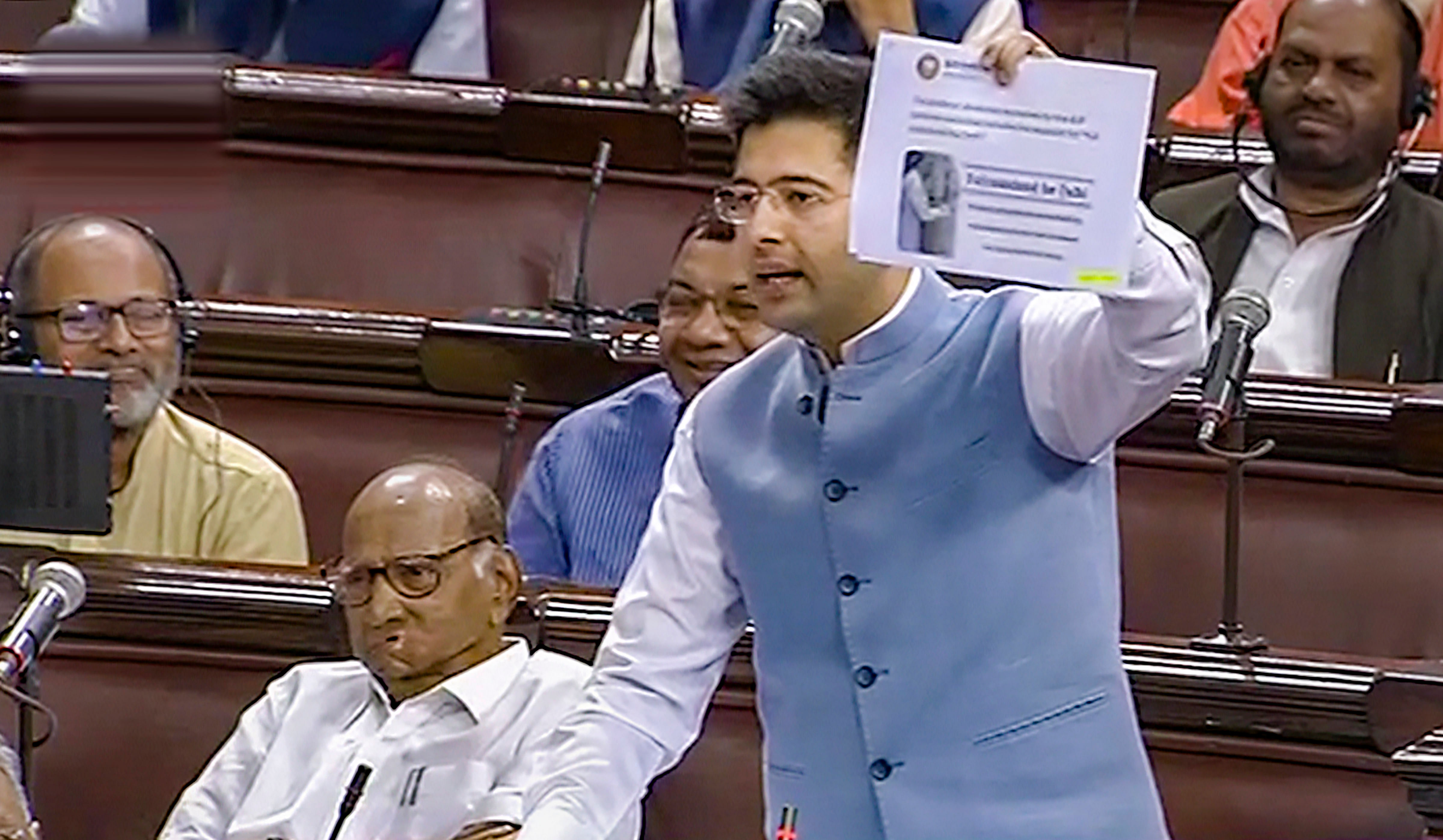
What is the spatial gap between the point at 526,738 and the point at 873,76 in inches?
30.0

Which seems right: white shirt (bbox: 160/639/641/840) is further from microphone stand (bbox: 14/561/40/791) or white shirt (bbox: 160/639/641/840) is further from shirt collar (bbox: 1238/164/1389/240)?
shirt collar (bbox: 1238/164/1389/240)

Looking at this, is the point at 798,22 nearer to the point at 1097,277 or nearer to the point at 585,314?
the point at 585,314

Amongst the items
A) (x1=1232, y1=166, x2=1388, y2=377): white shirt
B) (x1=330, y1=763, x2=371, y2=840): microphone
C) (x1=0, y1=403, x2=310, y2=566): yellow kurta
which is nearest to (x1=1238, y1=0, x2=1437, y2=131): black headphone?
(x1=1232, y1=166, x2=1388, y2=377): white shirt

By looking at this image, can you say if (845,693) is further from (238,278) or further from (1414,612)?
(238,278)

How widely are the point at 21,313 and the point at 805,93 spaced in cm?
123

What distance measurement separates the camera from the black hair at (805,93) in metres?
1.62

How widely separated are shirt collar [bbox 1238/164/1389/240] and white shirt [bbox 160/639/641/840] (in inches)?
46.8

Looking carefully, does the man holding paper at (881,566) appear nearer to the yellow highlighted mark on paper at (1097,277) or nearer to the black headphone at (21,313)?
the yellow highlighted mark on paper at (1097,277)

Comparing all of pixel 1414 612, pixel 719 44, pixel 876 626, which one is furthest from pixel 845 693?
pixel 719 44

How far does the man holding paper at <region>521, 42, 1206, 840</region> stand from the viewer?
5.29ft

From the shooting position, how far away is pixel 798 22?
8.18ft

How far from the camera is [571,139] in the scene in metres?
3.17

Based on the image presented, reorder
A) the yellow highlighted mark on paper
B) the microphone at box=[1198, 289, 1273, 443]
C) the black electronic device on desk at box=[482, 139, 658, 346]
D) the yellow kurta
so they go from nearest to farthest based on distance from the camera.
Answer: the yellow highlighted mark on paper
the microphone at box=[1198, 289, 1273, 443]
the yellow kurta
the black electronic device on desk at box=[482, 139, 658, 346]

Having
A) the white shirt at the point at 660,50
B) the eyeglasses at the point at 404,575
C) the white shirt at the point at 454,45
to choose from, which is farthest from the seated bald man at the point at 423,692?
the white shirt at the point at 454,45
